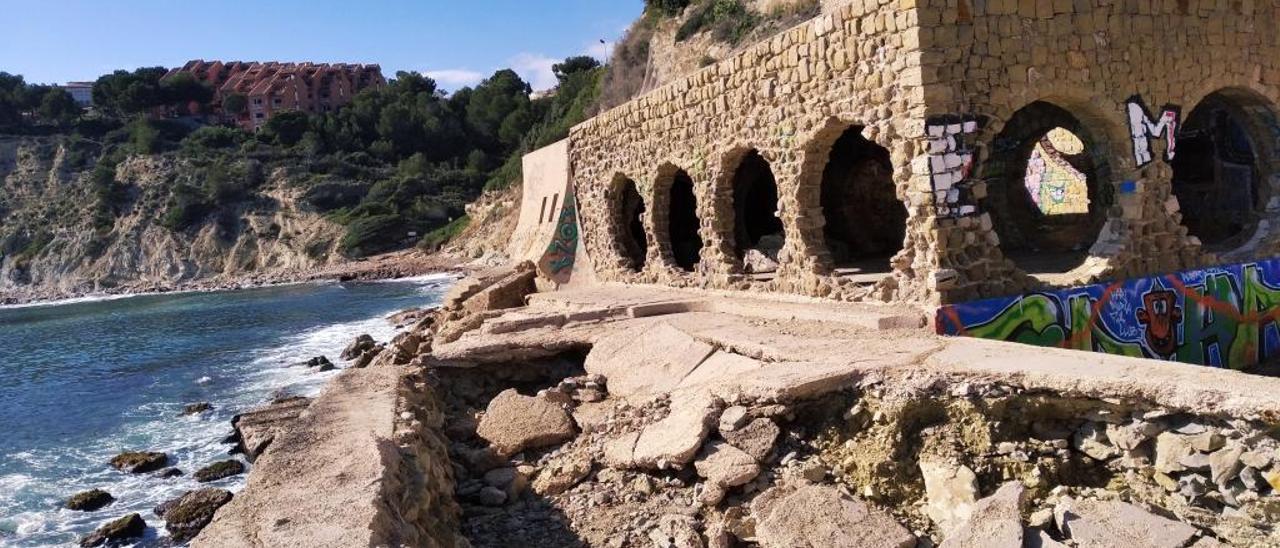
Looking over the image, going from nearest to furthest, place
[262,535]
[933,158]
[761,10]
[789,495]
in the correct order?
1. [262,535]
2. [789,495]
3. [933,158]
4. [761,10]

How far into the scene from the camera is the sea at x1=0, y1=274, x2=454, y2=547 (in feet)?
41.2

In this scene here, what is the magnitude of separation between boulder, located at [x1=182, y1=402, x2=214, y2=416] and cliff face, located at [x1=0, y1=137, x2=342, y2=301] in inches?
1621

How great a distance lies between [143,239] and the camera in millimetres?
64375

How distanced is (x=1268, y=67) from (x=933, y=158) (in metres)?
5.40

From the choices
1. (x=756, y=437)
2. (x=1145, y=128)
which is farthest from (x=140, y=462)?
(x=1145, y=128)

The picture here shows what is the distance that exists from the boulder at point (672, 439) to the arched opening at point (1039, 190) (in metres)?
9.02

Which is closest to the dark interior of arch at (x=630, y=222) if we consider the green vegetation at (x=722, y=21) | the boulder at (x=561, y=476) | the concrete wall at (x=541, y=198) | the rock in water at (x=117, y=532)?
the concrete wall at (x=541, y=198)

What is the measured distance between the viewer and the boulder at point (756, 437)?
6.26 m

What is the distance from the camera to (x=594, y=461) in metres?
7.11

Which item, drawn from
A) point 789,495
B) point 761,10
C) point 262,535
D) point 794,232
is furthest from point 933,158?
point 761,10

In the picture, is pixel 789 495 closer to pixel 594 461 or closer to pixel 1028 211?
pixel 594 461

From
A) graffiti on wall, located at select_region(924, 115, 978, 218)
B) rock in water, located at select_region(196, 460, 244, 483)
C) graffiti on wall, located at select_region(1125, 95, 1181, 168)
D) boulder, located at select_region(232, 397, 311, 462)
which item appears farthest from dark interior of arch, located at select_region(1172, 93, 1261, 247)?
rock in water, located at select_region(196, 460, 244, 483)

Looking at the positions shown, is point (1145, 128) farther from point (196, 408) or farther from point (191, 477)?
point (196, 408)

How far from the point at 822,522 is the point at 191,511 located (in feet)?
28.7
